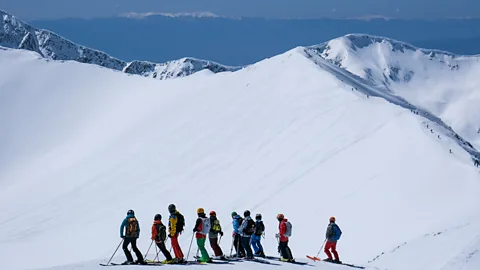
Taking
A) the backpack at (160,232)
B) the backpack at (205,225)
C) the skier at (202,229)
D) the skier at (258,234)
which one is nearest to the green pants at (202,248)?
the skier at (202,229)

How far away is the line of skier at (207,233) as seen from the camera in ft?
68.3

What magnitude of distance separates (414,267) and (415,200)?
9689 millimetres

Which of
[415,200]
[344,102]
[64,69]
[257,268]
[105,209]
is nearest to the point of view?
[257,268]

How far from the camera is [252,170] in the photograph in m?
44.1

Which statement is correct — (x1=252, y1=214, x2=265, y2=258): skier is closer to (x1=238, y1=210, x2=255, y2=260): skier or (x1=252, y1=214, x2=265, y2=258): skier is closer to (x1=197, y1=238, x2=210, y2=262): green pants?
(x1=238, y1=210, x2=255, y2=260): skier

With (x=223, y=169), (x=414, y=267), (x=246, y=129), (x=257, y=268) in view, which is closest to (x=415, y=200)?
(x=414, y=267)

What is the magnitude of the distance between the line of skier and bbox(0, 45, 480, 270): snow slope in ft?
4.41

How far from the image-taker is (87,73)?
87.7 metres

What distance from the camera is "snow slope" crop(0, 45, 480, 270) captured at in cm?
3042

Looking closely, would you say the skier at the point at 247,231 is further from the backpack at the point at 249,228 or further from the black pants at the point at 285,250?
the black pants at the point at 285,250

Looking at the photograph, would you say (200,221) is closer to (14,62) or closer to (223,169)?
(223,169)

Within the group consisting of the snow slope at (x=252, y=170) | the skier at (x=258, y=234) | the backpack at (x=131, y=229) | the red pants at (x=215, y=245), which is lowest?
the backpack at (x=131, y=229)

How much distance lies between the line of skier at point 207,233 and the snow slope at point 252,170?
1.34 meters

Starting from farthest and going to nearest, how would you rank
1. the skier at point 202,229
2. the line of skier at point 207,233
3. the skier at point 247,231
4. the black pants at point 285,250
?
the black pants at point 285,250, the skier at point 247,231, the skier at point 202,229, the line of skier at point 207,233
